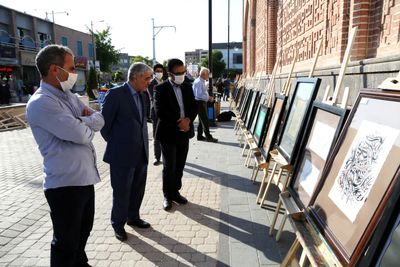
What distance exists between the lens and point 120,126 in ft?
12.7

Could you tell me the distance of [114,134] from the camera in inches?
153

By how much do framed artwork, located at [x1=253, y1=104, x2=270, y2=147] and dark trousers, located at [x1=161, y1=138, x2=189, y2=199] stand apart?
114 cm

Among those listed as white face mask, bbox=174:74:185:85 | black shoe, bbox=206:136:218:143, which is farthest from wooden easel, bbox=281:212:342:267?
black shoe, bbox=206:136:218:143

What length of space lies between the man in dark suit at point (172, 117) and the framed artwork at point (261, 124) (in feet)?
3.51

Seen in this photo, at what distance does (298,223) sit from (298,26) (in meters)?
6.58

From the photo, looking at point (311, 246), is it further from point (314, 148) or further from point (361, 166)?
point (314, 148)

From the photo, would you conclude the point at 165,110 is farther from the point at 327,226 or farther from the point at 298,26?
the point at 298,26

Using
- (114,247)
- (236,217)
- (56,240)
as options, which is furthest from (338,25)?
(56,240)

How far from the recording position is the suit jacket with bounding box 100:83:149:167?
3.83 metres

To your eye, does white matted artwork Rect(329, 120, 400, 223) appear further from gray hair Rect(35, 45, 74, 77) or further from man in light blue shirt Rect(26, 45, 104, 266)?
gray hair Rect(35, 45, 74, 77)

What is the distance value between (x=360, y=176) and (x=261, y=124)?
143 inches

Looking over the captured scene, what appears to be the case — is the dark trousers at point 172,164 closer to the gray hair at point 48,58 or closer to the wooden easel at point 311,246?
the gray hair at point 48,58

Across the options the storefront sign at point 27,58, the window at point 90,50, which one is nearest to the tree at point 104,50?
the window at point 90,50

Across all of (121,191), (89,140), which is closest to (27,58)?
(121,191)
